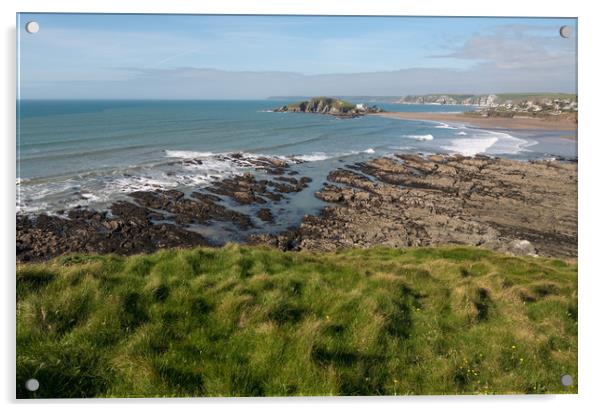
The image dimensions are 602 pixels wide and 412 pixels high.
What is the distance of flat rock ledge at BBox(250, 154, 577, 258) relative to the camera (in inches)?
259

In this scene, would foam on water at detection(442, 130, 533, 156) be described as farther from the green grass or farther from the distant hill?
the green grass

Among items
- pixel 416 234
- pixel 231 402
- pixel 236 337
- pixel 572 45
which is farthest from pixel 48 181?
pixel 572 45

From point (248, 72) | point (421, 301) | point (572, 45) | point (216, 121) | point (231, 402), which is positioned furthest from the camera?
point (216, 121)

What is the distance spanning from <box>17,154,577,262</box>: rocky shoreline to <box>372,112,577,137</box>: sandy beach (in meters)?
0.61

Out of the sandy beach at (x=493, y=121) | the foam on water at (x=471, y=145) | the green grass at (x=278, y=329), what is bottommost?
the green grass at (x=278, y=329)

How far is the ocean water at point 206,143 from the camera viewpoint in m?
6.71

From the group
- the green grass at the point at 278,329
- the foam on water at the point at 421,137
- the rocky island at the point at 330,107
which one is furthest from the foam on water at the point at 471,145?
the green grass at the point at 278,329

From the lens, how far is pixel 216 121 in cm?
727

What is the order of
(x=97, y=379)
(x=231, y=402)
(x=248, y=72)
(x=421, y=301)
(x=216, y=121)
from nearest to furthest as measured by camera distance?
(x=97, y=379) < (x=231, y=402) < (x=421, y=301) < (x=248, y=72) < (x=216, y=121)

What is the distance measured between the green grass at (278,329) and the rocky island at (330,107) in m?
2.83

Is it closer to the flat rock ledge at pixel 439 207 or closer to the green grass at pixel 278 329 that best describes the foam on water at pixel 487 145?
the flat rock ledge at pixel 439 207

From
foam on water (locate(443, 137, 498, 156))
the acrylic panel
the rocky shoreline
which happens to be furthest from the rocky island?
foam on water (locate(443, 137, 498, 156))

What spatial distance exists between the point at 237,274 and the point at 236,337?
1.30 m

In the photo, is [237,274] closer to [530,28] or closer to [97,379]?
[97,379]
